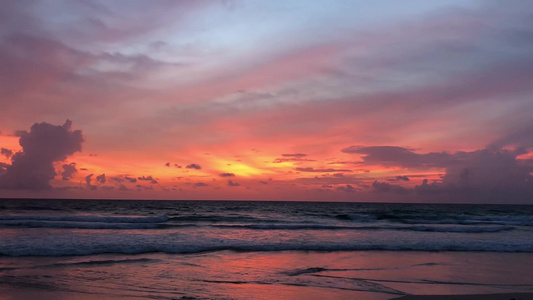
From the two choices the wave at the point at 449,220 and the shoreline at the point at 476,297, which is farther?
the wave at the point at 449,220

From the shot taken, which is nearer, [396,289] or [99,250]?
[396,289]

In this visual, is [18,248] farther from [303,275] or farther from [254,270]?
[303,275]

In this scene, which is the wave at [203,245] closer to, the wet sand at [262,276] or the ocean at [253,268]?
the ocean at [253,268]

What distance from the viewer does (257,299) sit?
936cm

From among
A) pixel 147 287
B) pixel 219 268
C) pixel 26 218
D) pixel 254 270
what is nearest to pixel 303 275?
pixel 254 270

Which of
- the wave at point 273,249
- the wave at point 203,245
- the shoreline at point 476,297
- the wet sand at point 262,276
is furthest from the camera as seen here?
the wave at point 203,245

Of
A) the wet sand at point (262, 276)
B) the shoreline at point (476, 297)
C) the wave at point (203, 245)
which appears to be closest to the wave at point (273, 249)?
the wave at point (203, 245)

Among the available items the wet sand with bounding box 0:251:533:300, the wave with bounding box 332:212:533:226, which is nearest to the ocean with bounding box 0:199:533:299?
the wet sand with bounding box 0:251:533:300

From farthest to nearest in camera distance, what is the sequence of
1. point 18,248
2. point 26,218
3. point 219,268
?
point 26,218
point 18,248
point 219,268

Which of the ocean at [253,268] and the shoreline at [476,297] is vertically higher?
the shoreline at [476,297]

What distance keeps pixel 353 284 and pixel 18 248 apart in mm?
13563

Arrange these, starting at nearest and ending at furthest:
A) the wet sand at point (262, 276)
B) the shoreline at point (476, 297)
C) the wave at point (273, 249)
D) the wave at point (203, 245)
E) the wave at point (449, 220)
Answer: the shoreline at point (476, 297) < the wet sand at point (262, 276) < the wave at point (273, 249) < the wave at point (203, 245) < the wave at point (449, 220)

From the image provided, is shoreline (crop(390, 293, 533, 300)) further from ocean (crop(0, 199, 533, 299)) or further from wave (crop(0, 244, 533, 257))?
A: wave (crop(0, 244, 533, 257))

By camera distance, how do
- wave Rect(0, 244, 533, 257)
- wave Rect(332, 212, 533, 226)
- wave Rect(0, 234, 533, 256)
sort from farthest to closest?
wave Rect(332, 212, 533, 226)
wave Rect(0, 234, 533, 256)
wave Rect(0, 244, 533, 257)
